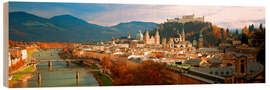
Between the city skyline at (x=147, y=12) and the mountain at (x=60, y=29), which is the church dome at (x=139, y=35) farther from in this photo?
the city skyline at (x=147, y=12)

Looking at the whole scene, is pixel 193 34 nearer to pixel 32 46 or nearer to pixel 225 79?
pixel 225 79

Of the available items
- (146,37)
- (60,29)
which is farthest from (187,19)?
Result: (60,29)

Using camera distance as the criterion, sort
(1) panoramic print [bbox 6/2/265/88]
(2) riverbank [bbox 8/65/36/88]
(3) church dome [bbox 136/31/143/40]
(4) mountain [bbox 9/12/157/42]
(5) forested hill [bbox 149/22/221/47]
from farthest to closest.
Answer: (3) church dome [bbox 136/31/143/40] < (5) forested hill [bbox 149/22/221/47] < (1) panoramic print [bbox 6/2/265/88] < (4) mountain [bbox 9/12/157/42] < (2) riverbank [bbox 8/65/36/88]

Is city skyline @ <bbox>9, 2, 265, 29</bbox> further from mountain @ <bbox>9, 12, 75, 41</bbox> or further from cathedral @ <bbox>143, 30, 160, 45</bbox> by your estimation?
cathedral @ <bbox>143, 30, 160, 45</bbox>

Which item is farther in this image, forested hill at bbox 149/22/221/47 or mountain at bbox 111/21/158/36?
forested hill at bbox 149/22/221/47

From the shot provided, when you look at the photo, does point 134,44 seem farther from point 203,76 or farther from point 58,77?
point 58,77

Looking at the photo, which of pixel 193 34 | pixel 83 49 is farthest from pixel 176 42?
pixel 83 49

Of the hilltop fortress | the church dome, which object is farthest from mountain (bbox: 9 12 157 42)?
the hilltop fortress
